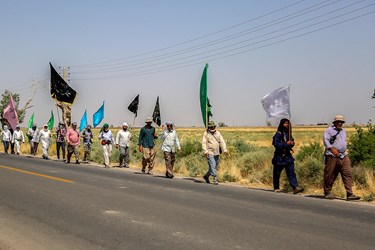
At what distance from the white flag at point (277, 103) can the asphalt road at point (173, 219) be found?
2426 millimetres

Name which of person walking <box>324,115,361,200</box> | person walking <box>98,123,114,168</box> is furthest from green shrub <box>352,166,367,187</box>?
person walking <box>98,123,114,168</box>

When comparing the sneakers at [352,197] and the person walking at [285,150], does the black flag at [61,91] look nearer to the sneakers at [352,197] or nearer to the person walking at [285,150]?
the person walking at [285,150]

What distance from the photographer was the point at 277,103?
12789 millimetres

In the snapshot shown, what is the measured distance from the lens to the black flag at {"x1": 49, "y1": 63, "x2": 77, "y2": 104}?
2656cm

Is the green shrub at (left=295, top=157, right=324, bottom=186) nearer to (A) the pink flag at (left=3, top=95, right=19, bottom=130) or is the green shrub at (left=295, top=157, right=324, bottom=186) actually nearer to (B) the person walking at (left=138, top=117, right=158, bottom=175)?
(B) the person walking at (left=138, top=117, right=158, bottom=175)

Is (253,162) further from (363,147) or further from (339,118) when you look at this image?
(339,118)

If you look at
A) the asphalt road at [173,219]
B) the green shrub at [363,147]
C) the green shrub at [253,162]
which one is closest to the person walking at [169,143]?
the green shrub at [253,162]

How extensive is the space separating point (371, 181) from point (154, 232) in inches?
297

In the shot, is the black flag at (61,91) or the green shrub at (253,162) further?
the black flag at (61,91)

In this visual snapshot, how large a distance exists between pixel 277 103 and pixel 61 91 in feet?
57.1

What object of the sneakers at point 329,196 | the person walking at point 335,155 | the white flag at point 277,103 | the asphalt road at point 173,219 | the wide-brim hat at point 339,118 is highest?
the white flag at point 277,103

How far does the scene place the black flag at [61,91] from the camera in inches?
1046

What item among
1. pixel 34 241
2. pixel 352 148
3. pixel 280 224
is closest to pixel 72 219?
pixel 34 241

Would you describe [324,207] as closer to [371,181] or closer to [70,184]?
[371,181]
